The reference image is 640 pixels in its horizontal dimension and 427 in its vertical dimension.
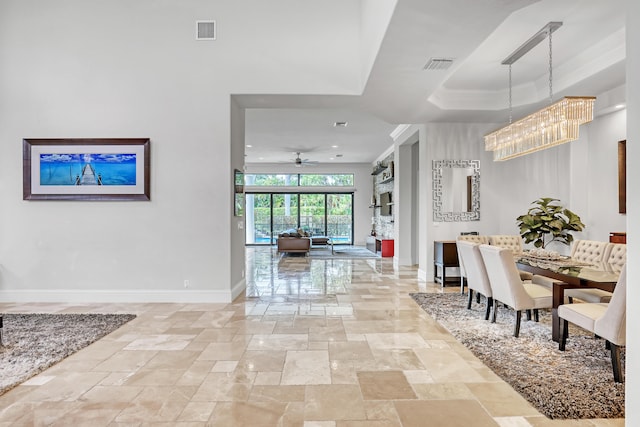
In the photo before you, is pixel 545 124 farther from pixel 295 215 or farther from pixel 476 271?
pixel 295 215

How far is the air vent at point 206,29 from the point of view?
5148 mm

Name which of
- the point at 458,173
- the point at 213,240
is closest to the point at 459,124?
the point at 458,173

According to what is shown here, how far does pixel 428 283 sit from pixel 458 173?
2.09 meters

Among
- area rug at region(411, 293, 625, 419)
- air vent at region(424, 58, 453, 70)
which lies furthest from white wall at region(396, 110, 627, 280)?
air vent at region(424, 58, 453, 70)

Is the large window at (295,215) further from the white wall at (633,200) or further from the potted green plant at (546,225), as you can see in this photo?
the white wall at (633,200)

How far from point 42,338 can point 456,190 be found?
6.35m

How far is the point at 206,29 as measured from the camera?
5152 mm

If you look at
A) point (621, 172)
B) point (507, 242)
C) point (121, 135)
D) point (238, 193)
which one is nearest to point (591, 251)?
point (507, 242)

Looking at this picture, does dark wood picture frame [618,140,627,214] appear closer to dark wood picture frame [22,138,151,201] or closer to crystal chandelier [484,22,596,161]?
crystal chandelier [484,22,596,161]

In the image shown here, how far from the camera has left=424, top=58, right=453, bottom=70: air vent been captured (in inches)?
152

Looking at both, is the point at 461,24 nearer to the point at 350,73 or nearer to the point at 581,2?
the point at 581,2

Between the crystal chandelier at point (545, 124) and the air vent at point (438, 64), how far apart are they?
1145 mm

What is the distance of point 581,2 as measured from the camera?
3531 millimetres

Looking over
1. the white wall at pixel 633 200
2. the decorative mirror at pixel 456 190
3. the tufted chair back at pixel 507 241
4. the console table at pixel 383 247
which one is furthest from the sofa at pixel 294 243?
the white wall at pixel 633 200
